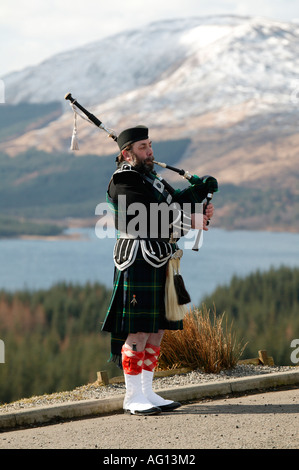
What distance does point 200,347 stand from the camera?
6.54m

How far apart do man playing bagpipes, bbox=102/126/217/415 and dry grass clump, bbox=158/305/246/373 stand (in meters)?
1.36

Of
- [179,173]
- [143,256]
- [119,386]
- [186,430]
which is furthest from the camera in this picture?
[119,386]

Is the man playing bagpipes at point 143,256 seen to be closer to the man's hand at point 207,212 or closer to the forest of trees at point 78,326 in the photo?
Result: the man's hand at point 207,212

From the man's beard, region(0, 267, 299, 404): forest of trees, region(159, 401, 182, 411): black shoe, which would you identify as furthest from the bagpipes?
Result: region(0, 267, 299, 404): forest of trees

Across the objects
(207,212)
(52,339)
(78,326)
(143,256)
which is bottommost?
(52,339)

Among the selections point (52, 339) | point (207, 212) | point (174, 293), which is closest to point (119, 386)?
point (174, 293)

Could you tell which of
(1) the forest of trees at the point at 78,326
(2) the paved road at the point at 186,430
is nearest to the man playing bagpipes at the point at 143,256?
(2) the paved road at the point at 186,430

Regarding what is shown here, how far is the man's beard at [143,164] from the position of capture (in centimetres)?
498

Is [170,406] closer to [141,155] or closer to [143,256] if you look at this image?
[143,256]

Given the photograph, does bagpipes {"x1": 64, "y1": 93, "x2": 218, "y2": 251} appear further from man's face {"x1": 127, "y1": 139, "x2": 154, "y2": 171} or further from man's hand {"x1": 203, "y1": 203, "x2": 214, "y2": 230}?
man's face {"x1": 127, "y1": 139, "x2": 154, "y2": 171}

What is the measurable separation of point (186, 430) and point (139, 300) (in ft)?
3.03

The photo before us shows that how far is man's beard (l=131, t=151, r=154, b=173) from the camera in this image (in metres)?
4.98
